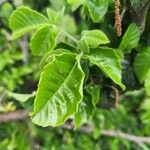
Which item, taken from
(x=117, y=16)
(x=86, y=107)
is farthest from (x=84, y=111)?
(x=117, y=16)

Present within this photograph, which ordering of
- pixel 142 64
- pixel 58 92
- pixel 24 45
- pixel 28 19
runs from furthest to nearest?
pixel 24 45 < pixel 142 64 < pixel 28 19 < pixel 58 92

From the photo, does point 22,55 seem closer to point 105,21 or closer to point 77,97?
point 105,21

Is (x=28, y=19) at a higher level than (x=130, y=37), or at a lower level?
higher

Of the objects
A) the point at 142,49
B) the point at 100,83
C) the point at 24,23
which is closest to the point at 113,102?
the point at 100,83

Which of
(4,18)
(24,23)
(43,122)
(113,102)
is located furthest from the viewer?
(4,18)

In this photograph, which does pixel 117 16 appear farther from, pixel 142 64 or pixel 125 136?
pixel 125 136

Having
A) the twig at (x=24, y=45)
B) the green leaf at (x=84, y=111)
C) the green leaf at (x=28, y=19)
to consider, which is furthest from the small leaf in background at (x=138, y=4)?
the twig at (x=24, y=45)
